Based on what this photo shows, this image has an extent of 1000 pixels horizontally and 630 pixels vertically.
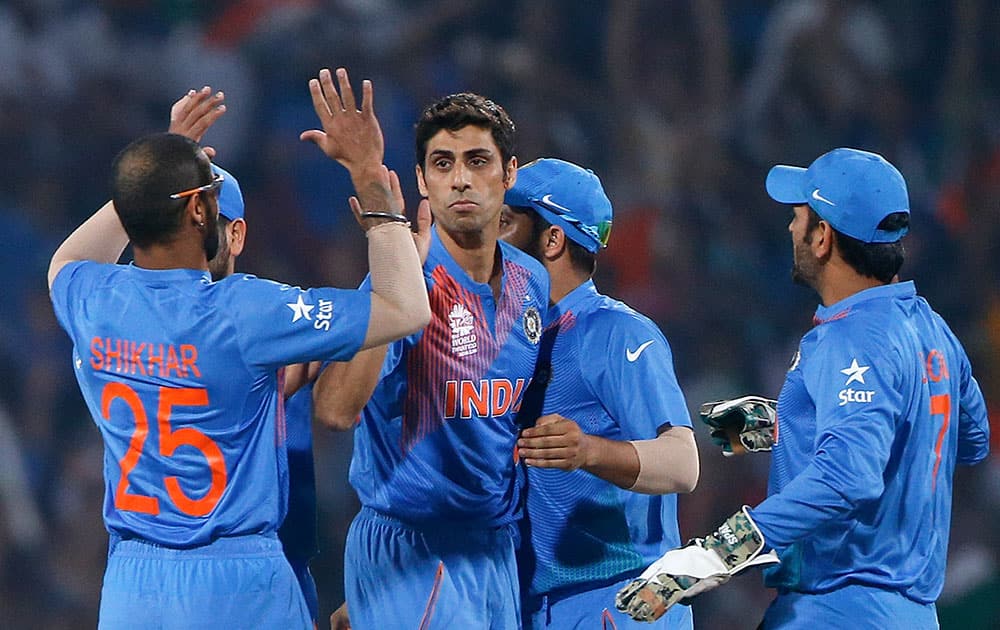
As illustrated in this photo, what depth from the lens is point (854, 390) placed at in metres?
3.29

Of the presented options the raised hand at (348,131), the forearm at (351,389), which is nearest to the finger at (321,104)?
the raised hand at (348,131)

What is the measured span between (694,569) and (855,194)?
44.5 inches

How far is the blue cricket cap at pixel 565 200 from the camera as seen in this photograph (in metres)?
4.18

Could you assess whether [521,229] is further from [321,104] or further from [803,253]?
[321,104]

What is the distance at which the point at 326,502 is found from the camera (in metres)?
8.42

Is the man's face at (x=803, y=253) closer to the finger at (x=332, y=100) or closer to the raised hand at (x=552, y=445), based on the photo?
the raised hand at (x=552, y=445)

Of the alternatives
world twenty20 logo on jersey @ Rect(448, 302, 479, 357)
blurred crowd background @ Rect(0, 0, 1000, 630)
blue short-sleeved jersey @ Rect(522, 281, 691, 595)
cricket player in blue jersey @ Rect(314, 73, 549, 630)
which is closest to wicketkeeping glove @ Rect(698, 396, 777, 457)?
blue short-sleeved jersey @ Rect(522, 281, 691, 595)

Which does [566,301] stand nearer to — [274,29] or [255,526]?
[255,526]

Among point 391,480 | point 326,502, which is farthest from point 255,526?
point 326,502

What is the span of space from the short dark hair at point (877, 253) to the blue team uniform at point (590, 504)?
2.10 feet

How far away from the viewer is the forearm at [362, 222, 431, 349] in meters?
3.17

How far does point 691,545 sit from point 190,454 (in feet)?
4.15

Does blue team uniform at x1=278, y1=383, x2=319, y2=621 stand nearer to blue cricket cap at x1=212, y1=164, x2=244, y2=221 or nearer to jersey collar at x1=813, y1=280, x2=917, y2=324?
blue cricket cap at x1=212, y1=164, x2=244, y2=221

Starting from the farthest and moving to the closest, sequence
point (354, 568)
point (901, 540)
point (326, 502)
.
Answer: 1. point (326, 502)
2. point (354, 568)
3. point (901, 540)
